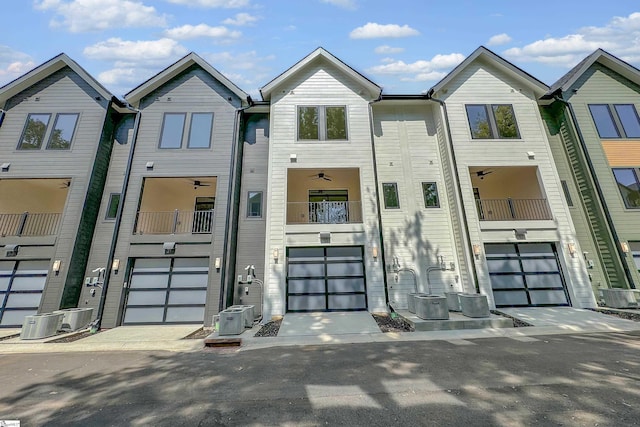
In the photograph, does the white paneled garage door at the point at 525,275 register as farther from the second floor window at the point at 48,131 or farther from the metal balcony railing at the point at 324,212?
the second floor window at the point at 48,131

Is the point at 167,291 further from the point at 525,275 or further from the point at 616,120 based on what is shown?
the point at 616,120

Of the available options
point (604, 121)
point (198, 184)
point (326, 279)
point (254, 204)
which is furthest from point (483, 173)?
point (198, 184)

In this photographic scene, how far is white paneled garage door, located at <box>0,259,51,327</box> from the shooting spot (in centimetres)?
994

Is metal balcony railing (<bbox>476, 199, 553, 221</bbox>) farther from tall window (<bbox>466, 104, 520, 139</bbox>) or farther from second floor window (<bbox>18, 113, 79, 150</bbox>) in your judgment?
second floor window (<bbox>18, 113, 79, 150</bbox>)

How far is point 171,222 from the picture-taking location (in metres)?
12.8

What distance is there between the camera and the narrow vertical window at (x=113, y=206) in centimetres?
1120

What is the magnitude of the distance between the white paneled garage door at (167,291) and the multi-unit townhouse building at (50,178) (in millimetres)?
2225

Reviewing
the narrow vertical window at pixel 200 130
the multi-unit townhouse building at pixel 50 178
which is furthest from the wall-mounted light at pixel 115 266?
the narrow vertical window at pixel 200 130

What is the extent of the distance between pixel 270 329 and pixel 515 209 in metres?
12.9

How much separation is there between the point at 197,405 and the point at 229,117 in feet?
38.2

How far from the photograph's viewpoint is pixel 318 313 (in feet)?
33.9

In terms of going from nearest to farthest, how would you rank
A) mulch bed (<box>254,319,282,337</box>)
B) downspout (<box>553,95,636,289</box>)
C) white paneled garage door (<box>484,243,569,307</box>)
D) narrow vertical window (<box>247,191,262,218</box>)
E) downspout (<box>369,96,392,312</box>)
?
mulch bed (<box>254,319,282,337</box>) < downspout (<box>553,95,636,289</box>) < downspout (<box>369,96,392,312</box>) < white paneled garage door (<box>484,243,569,307</box>) < narrow vertical window (<box>247,191,262,218</box>)

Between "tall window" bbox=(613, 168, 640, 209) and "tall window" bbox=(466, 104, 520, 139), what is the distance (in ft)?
15.7

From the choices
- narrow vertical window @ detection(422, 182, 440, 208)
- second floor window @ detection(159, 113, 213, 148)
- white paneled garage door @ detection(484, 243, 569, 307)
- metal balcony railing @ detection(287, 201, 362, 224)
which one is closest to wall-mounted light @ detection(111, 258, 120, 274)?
second floor window @ detection(159, 113, 213, 148)
